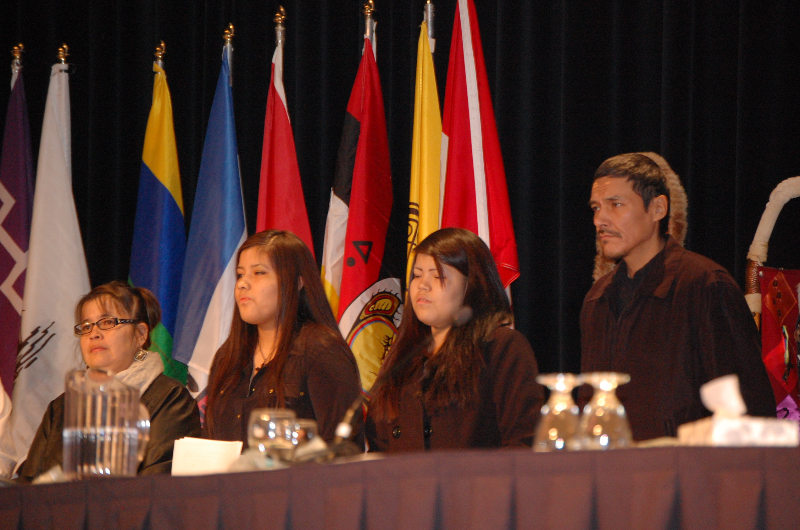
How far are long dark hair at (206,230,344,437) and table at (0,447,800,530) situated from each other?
1076 millimetres

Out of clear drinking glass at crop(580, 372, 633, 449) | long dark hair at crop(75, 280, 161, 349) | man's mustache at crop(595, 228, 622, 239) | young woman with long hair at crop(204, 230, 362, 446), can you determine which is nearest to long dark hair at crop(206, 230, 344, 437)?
young woman with long hair at crop(204, 230, 362, 446)

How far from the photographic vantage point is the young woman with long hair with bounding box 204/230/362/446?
2.28m

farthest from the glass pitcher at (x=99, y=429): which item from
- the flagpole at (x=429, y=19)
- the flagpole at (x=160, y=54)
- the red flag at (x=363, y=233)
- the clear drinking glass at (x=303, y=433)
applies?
the flagpole at (x=160, y=54)

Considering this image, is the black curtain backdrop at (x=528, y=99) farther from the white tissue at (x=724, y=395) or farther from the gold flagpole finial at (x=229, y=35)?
the white tissue at (x=724, y=395)

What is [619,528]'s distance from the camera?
1175mm

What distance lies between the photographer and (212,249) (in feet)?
11.7

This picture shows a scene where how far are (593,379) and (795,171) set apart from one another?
2.27 meters

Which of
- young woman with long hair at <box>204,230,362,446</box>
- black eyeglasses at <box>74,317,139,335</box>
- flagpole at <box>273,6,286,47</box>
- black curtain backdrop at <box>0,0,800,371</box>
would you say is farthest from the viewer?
flagpole at <box>273,6,286,47</box>

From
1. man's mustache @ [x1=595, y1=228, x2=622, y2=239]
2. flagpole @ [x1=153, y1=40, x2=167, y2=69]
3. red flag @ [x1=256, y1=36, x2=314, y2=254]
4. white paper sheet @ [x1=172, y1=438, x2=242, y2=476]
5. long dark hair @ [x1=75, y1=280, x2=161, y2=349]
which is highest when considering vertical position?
flagpole @ [x1=153, y1=40, x2=167, y2=69]

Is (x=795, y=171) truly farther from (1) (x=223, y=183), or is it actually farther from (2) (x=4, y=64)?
(2) (x=4, y=64)

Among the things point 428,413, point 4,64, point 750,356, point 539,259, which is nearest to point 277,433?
point 428,413

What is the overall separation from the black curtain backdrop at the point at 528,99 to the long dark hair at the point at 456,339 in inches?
45.6

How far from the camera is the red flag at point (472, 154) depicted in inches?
129

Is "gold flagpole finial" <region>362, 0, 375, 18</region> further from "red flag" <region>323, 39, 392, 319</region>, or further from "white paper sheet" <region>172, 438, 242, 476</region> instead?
"white paper sheet" <region>172, 438, 242, 476</region>
